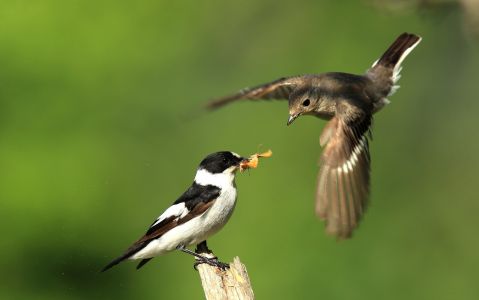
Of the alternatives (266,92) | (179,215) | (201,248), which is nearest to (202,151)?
(266,92)

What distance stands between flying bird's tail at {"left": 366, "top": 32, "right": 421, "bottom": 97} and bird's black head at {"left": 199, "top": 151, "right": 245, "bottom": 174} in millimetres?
1123

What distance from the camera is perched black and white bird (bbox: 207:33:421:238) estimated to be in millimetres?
5477

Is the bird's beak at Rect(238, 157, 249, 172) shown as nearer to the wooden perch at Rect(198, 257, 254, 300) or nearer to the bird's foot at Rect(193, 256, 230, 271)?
the bird's foot at Rect(193, 256, 230, 271)

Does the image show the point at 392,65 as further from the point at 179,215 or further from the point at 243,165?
the point at 179,215

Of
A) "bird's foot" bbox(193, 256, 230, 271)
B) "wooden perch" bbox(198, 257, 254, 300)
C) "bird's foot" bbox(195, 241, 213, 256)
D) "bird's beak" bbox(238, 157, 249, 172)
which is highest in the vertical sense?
"bird's beak" bbox(238, 157, 249, 172)

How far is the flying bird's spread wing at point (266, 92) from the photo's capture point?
6500 millimetres

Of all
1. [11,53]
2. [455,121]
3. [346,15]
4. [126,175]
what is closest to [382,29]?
[346,15]

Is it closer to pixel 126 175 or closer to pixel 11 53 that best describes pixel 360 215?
pixel 126 175

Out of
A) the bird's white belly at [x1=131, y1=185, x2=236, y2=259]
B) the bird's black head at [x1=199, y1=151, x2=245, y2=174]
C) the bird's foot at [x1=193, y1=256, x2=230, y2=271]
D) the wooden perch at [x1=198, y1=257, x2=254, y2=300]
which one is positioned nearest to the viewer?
the wooden perch at [x1=198, y1=257, x2=254, y2=300]

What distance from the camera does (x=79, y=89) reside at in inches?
354

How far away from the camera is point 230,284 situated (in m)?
5.27

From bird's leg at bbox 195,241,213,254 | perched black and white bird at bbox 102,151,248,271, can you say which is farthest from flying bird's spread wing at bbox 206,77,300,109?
bird's leg at bbox 195,241,213,254

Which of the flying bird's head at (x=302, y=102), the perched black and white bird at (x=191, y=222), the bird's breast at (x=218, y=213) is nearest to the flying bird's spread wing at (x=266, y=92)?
the flying bird's head at (x=302, y=102)

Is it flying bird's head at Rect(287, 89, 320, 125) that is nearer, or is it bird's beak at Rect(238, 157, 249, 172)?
flying bird's head at Rect(287, 89, 320, 125)
